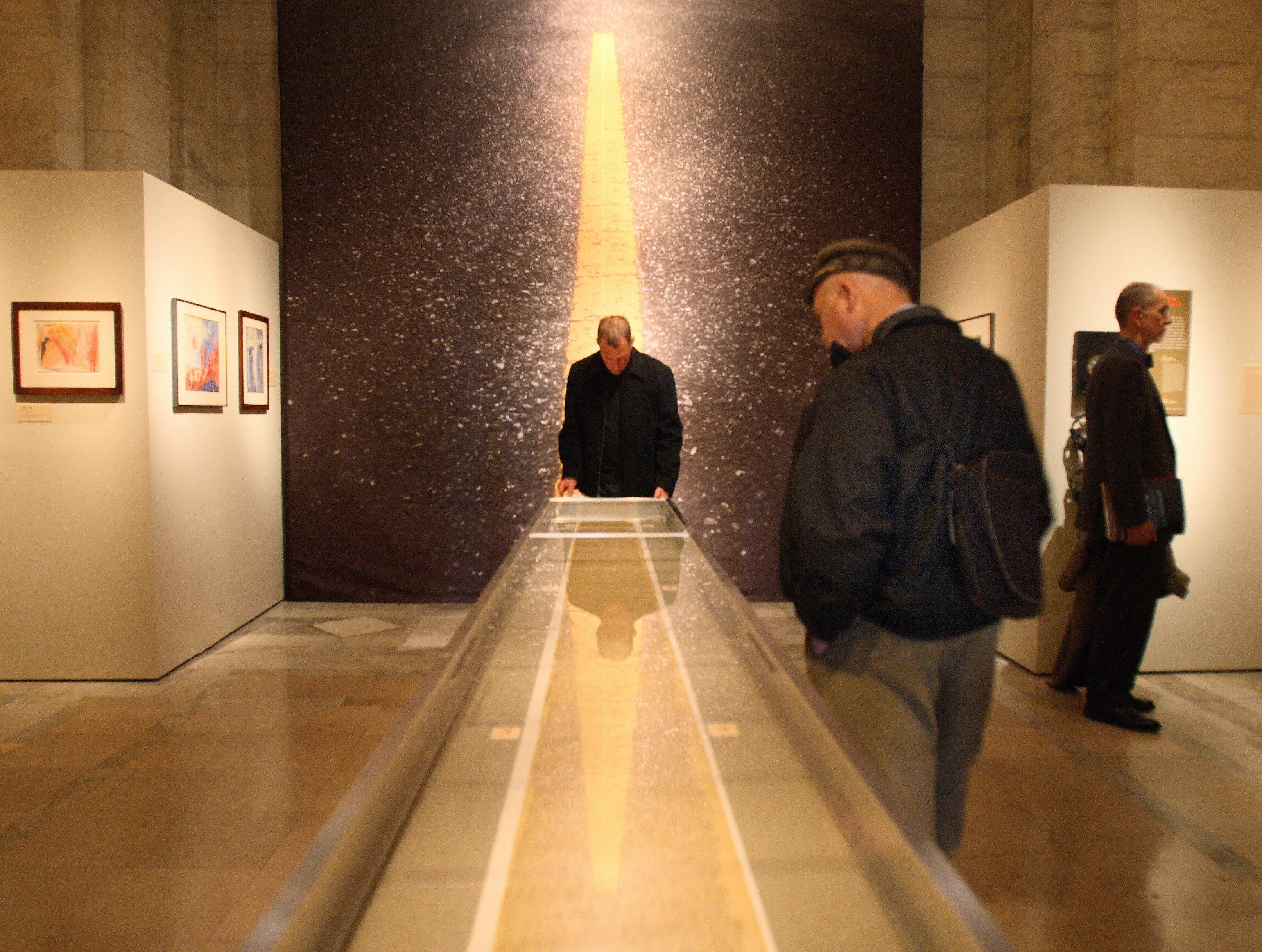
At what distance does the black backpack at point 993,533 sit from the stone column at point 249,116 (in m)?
5.76

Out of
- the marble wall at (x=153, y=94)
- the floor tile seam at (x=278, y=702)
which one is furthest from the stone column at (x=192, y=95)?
the floor tile seam at (x=278, y=702)

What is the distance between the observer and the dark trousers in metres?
3.78

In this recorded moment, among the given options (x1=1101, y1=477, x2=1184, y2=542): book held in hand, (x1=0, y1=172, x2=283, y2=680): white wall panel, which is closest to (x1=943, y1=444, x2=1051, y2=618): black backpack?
(x1=1101, y1=477, x2=1184, y2=542): book held in hand

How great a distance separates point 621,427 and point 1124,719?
8.05 feet

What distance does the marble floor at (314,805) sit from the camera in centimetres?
240

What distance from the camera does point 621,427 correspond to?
4.45 metres

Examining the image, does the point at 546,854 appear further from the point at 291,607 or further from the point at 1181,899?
the point at 291,607

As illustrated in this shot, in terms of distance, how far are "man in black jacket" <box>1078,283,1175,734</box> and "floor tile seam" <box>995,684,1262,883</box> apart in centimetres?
27

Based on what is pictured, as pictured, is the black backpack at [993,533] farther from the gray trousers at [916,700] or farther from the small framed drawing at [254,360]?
the small framed drawing at [254,360]

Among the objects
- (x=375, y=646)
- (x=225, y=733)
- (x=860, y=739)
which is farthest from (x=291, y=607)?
(x=860, y=739)

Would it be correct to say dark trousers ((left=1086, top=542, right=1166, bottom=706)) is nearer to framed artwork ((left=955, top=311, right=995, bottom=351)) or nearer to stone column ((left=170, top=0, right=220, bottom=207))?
framed artwork ((left=955, top=311, right=995, bottom=351))

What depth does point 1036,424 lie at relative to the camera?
451 centimetres

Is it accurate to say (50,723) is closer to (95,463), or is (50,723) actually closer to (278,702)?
(278,702)

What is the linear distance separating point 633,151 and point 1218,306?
350cm
